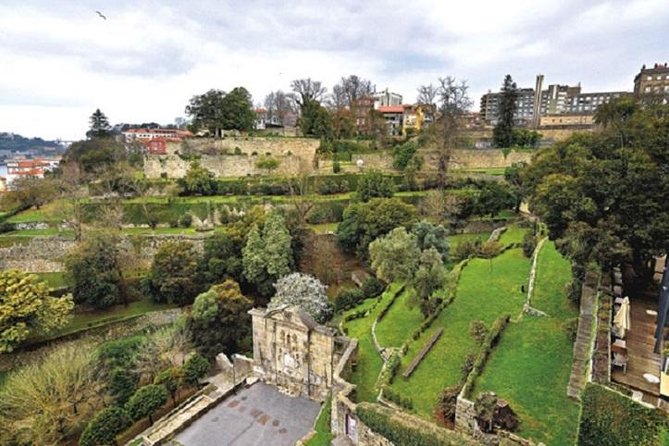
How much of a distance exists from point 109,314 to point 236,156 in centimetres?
2175

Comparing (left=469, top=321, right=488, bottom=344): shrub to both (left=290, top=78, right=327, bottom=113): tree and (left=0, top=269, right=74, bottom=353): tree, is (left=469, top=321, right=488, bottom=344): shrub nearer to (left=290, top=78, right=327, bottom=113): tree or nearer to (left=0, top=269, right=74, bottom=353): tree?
(left=0, top=269, right=74, bottom=353): tree

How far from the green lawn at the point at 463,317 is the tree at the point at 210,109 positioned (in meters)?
35.5

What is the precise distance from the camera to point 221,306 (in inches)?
819

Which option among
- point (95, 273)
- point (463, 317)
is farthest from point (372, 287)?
point (95, 273)

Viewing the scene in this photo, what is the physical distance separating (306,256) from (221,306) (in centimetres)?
859

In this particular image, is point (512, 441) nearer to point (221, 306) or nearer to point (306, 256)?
point (221, 306)

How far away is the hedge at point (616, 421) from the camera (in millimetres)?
6375

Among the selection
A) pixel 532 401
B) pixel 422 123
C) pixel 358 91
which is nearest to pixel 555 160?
pixel 532 401

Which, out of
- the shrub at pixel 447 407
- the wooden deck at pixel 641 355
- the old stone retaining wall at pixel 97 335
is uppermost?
the wooden deck at pixel 641 355

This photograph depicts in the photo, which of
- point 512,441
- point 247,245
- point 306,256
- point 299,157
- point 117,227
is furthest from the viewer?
point 299,157

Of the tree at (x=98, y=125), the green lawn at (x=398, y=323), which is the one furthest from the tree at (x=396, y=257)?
the tree at (x=98, y=125)

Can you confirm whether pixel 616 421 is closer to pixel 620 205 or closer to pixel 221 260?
pixel 620 205

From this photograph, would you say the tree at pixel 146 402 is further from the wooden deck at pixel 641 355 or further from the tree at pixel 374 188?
the tree at pixel 374 188

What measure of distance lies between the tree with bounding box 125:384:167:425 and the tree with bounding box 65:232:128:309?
1027 cm
